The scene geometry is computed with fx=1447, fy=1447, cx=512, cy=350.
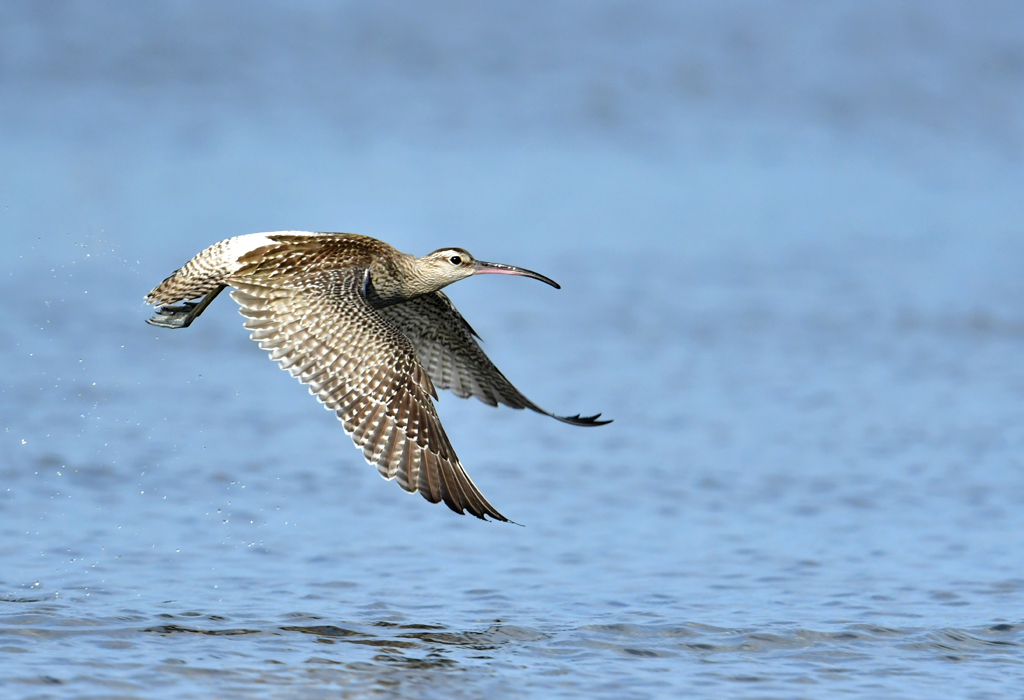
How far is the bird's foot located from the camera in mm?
7297

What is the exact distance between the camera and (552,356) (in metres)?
11.8

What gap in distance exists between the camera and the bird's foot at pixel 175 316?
730 cm

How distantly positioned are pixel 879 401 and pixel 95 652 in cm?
656

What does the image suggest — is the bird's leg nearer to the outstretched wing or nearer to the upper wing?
the outstretched wing

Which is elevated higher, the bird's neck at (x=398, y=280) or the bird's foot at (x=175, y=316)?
the bird's neck at (x=398, y=280)

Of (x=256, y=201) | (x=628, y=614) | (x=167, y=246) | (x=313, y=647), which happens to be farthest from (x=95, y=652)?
(x=256, y=201)

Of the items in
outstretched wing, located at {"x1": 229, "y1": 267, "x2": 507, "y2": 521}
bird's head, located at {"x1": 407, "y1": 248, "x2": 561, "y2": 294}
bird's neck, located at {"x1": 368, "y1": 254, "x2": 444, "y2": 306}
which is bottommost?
outstretched wing, located at {"x1": 229, "y1": 267, "x2": 507, "y2": 521}

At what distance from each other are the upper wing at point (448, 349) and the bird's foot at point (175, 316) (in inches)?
38.9

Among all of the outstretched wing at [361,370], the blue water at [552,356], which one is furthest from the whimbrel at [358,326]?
the blue water at [552,356]

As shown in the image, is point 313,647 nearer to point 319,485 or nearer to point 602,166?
point 319,485

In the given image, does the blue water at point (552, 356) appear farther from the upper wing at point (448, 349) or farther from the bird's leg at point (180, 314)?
the bird's leg at point (180, 314)

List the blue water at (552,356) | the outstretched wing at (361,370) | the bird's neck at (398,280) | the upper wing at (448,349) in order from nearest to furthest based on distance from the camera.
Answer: the outstretched wing at (361,370) → the blue water at (552,356) → the bird's neck at (398,280) → the upper wing at (448,349)

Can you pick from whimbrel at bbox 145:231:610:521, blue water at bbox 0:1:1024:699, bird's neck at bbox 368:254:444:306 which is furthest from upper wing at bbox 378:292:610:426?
blue water at bbox 0:1:1024:699

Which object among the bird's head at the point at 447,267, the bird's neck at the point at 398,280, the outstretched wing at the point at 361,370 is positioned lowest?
the outstretched wing at the point at 361,370
